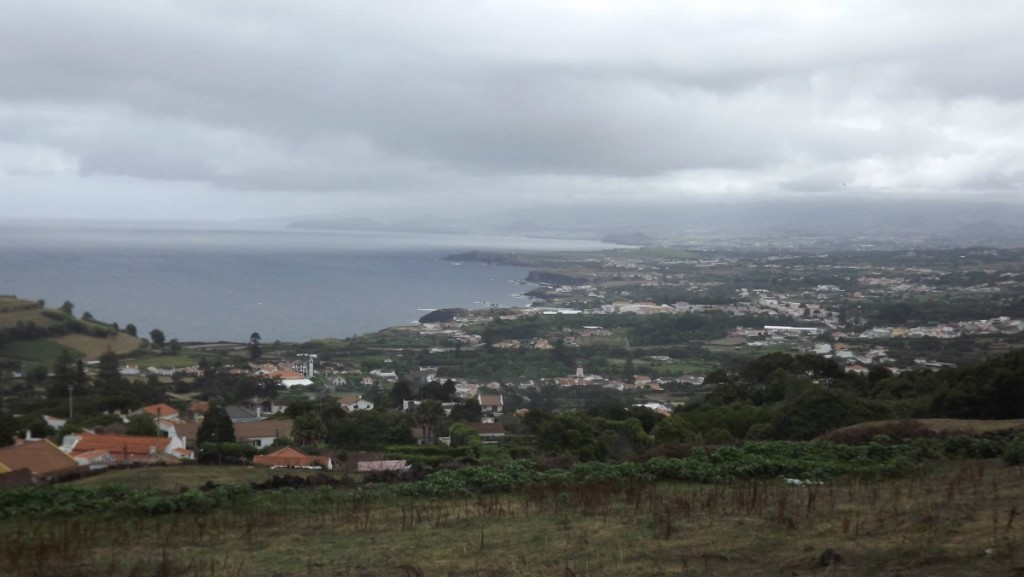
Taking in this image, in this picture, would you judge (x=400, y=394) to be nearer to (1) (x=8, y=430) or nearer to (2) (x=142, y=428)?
(2) (x=142, y=428)

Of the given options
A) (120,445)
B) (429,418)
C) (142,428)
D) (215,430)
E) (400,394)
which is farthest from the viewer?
(400,394)

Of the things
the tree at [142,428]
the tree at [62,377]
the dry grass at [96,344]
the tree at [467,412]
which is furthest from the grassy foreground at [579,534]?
the dry grass at [96,344]

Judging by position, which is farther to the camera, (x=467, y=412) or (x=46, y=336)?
(x=46, y=336)

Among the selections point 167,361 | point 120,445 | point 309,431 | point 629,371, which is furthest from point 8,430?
point 629,371

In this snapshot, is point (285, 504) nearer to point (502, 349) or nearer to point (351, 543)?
point (351, 543)

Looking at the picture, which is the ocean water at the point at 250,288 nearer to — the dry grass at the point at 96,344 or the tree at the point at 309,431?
the dry grass at the point at 96,344

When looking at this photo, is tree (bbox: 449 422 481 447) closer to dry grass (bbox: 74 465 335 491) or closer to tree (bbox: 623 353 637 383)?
dry grass (bbox: 74 465 335 491)
